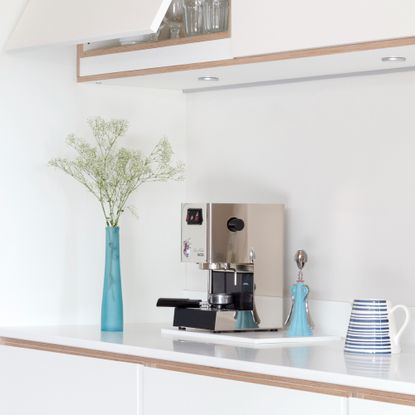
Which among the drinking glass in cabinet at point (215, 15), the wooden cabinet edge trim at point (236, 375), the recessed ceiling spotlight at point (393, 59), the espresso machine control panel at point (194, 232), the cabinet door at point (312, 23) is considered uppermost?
the drinking glass in cabinet at point (215, 15)

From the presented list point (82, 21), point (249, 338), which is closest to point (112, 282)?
point (249, 338)

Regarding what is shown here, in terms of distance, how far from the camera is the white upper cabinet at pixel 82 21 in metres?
2.59

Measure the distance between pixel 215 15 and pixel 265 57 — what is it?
21 cm

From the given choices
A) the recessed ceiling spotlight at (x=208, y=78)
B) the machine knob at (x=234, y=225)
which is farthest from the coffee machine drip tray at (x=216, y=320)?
the recessed ceiling spotlight at (x=208, y=78)

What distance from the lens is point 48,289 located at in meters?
3.09

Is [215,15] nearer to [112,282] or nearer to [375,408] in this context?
[112,282]

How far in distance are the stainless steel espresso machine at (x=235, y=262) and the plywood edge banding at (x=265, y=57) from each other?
0.39 meters

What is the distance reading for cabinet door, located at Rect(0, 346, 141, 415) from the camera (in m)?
2.59

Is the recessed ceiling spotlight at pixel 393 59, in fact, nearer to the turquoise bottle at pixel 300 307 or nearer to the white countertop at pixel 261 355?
the turquoise bottle at pixel 300 307

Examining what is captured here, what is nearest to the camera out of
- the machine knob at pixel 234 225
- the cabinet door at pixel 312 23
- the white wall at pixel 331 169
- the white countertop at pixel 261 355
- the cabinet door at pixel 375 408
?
the cabinet door at pixel 375 408

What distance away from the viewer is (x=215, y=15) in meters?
2.73

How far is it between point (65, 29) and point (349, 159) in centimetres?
88

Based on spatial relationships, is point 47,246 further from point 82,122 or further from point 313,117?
point 313,117

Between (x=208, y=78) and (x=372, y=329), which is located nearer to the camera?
(x=372, y=329)
